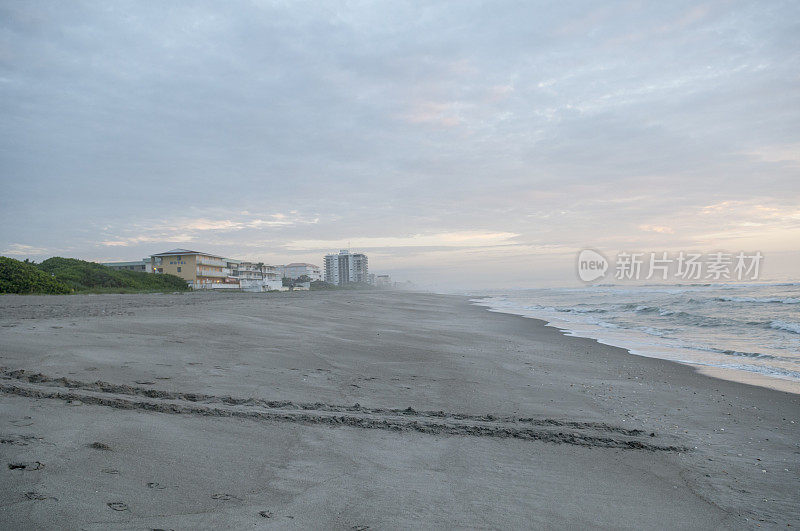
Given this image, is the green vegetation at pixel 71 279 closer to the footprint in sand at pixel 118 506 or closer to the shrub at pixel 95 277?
the shrub at pixel 95 277

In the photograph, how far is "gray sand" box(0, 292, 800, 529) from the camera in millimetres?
2531

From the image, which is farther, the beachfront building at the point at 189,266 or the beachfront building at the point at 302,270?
the beachfront building at the point at 302,270

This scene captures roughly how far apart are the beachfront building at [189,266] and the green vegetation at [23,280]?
32.5 metres

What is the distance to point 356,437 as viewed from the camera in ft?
12.5

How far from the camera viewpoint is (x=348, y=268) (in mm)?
160875

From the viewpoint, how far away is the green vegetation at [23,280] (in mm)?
24372

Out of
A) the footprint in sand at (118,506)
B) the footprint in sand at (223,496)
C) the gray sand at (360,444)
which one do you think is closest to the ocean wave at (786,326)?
the gray sand at (360,444)

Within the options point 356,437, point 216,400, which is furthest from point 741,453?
point 216,400

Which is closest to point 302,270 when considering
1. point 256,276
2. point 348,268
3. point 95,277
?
point 348,268

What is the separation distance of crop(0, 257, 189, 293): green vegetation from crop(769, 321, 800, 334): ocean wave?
119 feet

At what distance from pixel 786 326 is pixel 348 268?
5920 inches

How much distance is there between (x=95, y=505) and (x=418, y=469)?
2.06 metres

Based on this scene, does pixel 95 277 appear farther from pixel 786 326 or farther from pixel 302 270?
pixel 302 270

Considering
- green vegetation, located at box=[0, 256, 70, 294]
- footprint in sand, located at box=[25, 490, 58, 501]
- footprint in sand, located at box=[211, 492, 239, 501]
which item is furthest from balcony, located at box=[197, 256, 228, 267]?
footprint in sand, located at box=[211, 492, 239, 501]
